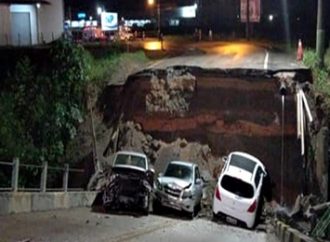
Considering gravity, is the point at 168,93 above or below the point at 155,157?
above

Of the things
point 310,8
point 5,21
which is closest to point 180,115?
point 5,21

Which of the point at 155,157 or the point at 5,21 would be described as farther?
the point at 5,21

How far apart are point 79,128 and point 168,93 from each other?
14.9ft

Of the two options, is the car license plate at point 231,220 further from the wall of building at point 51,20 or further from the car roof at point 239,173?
the wall of building at point 51,20

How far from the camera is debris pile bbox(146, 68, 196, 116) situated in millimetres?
28406

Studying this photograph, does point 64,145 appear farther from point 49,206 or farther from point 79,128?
point 49,206

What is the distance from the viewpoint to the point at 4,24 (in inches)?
1444

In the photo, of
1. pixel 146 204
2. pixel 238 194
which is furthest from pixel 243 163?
pixel 146 204

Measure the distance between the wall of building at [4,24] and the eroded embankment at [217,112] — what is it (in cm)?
1029

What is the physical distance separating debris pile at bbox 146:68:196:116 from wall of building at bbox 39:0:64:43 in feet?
44.2

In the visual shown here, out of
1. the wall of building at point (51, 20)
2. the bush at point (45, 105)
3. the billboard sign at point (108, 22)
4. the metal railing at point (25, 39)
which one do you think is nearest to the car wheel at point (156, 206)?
the bush at point (45, 105)

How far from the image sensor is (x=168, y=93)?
1121 inches

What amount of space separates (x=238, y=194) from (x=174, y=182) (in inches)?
90.7

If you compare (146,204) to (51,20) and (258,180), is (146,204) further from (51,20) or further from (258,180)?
(51,20)
